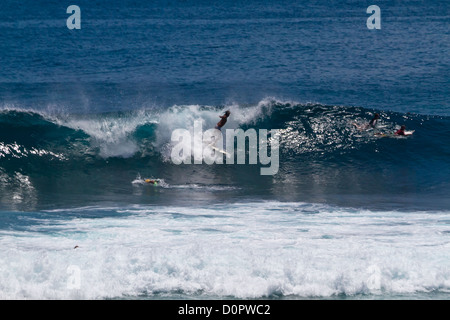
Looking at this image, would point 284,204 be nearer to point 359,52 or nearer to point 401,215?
point 401,215

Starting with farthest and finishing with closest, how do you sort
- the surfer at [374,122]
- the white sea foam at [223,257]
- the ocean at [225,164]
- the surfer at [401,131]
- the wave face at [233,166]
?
the surfer at [374,122] → the surfer at [401,131] → the wave face at [233,166] → the ocean at [225,164] → the white sea foam at [223,257]

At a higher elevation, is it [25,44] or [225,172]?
[25,44]

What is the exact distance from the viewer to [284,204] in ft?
61.6

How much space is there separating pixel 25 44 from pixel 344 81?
70.7 feet

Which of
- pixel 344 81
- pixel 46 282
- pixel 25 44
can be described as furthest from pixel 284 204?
pixel 25 44

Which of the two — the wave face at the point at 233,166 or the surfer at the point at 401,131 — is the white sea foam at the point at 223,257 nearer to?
the wave face at the point at 233,166

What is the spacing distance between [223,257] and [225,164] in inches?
403

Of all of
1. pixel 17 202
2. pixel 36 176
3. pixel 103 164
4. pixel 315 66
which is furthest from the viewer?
pixel 315 66

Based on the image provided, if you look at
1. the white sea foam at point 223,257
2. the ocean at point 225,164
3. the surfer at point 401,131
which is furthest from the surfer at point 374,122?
the white sea foam at point 223,257

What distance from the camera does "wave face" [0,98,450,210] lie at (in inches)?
840

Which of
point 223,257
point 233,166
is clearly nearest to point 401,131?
point 233,166

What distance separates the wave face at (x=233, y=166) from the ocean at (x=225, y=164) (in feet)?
0.25

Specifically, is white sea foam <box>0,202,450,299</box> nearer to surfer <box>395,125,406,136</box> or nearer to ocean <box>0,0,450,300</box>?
ocean <box>0,0,450,300</box>

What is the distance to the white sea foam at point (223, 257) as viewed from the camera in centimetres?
1227
